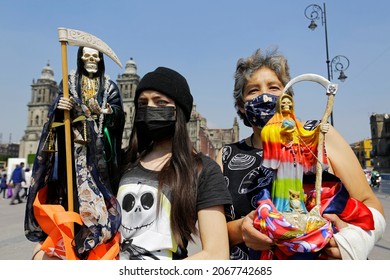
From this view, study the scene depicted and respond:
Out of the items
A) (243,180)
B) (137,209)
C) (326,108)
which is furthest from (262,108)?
(137,209)

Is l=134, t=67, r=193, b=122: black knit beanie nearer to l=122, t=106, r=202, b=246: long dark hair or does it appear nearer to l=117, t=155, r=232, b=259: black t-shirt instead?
l=122, t=106, r=202, b=246: long dark hair

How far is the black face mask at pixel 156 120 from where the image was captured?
2121 millimetres

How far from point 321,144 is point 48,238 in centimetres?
176

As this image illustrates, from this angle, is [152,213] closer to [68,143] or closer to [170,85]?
[68,143]

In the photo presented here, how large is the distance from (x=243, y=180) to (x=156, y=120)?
76cm

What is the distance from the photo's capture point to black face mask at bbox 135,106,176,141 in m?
2.12

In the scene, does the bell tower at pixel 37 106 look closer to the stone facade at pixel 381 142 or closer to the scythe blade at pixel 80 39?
the stone facade at pixel 381 142

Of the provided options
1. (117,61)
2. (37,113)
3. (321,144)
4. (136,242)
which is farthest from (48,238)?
(37,113)

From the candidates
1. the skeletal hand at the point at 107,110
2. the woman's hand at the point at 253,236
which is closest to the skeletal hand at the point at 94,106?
the skeletal hand at the point at 107,110

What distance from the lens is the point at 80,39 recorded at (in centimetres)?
212

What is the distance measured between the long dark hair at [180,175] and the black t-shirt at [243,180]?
1.13ft

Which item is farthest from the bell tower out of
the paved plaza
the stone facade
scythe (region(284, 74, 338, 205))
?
scythe (region(284, 74, 338, 205))

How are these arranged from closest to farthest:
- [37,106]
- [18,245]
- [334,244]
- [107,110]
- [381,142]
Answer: [334,244] → [107,110] → [18,245] → [381,142] → [37,106]
